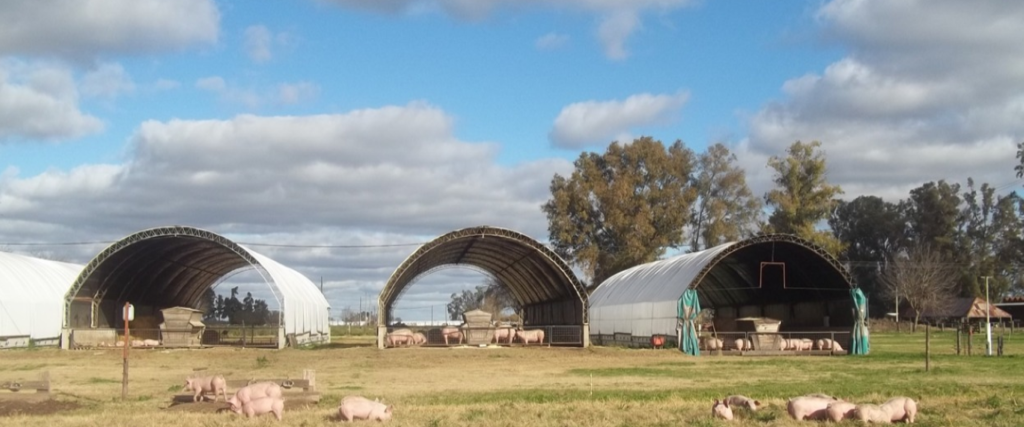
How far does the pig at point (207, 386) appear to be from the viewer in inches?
778

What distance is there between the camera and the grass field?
1719cm

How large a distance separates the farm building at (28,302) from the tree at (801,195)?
160 ft

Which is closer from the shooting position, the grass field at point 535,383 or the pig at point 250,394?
the grass field at point 535,383

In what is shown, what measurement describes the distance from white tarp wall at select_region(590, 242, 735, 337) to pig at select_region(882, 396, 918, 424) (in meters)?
26.8

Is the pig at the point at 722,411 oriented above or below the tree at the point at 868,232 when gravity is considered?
below

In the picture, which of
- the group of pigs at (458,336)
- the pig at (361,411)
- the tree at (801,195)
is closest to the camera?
the pig at (361,411)

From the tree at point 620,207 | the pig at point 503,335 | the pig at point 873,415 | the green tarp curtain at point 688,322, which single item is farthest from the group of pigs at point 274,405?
the tree at point 620,207

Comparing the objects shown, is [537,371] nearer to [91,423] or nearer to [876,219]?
[91,423]

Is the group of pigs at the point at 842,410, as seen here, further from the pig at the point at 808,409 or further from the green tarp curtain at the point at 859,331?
the green tarp curtain at the point at 859,331

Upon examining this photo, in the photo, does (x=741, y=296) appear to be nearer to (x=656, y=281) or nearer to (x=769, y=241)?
(x=656, y=281)

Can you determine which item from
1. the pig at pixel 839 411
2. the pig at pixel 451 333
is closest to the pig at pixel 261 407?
the pig at pixel 839 411

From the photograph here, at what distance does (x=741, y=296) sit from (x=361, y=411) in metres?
42.9

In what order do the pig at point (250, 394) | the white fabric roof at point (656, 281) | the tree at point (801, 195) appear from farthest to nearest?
the tree at point (801, 195)
the white fabric roof at point (656, 281)
the pig at point (250, 394)

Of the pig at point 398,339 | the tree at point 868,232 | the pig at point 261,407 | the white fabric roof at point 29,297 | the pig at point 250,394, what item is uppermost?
the tree at point 868,232
